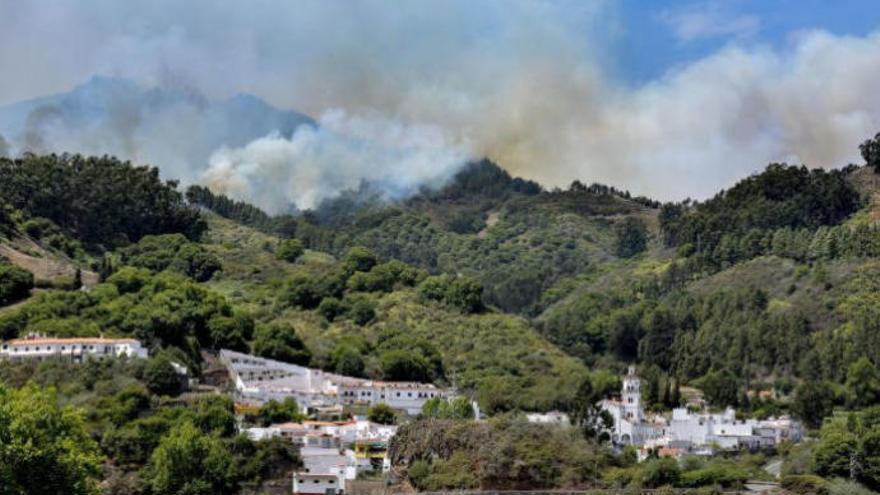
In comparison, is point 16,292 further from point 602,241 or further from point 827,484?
point 602,241

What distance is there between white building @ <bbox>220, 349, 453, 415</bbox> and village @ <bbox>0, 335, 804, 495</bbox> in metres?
0.05

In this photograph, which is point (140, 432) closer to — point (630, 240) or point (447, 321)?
point (447, 321)

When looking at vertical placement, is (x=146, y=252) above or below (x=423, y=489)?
above

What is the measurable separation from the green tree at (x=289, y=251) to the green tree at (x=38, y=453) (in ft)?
197

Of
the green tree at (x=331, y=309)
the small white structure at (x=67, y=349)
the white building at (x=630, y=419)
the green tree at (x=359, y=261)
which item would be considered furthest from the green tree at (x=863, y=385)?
the small white structure at (x=67, y=349)

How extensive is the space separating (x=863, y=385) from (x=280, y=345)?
2944 centimetres

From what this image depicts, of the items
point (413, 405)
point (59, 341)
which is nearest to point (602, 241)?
point (413, 405)

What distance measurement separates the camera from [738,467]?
6391cm

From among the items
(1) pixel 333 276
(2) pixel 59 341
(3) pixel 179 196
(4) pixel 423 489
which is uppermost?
(3) pixel 179 196

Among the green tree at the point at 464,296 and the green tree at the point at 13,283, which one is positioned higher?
the green tree at the point at 464,296

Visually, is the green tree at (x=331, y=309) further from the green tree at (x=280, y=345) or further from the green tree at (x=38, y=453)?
the green tree at (x=38, y=453)

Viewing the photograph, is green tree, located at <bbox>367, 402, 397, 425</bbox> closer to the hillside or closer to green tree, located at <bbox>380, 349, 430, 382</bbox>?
the hillside

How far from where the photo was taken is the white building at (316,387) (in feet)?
252

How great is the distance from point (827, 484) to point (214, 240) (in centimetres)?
6592
